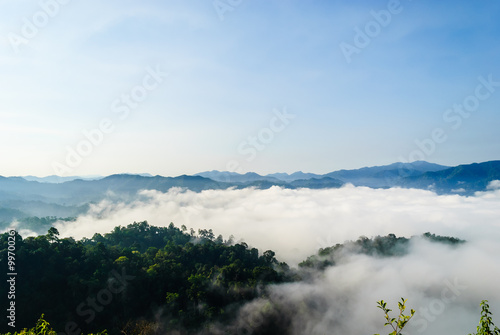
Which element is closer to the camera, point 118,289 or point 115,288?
point 115,288

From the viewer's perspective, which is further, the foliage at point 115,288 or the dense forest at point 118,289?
the foliage at point 115,288

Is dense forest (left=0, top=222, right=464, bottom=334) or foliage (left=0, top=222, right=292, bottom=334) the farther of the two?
foliage (left=0, top=222, right=292, bottom=334)

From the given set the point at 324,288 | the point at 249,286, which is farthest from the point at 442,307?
the point at 249,286

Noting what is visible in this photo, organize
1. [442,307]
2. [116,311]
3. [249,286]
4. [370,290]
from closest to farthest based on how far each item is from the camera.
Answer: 1. [116,311]
2. [249,286]
3. [370,290]
4. [442,307]

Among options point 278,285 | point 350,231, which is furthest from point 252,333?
point 350,231

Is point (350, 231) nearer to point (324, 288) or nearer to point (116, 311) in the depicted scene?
point (324, 288)

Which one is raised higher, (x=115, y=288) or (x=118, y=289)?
(x=115, y=288)

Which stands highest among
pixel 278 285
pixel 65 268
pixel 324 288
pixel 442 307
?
pixel 65 268

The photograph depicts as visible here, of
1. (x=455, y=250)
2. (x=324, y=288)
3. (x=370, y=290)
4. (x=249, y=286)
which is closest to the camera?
(x=249, y=286)

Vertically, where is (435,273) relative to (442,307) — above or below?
above

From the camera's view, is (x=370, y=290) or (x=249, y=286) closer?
(x=249, y=286)
